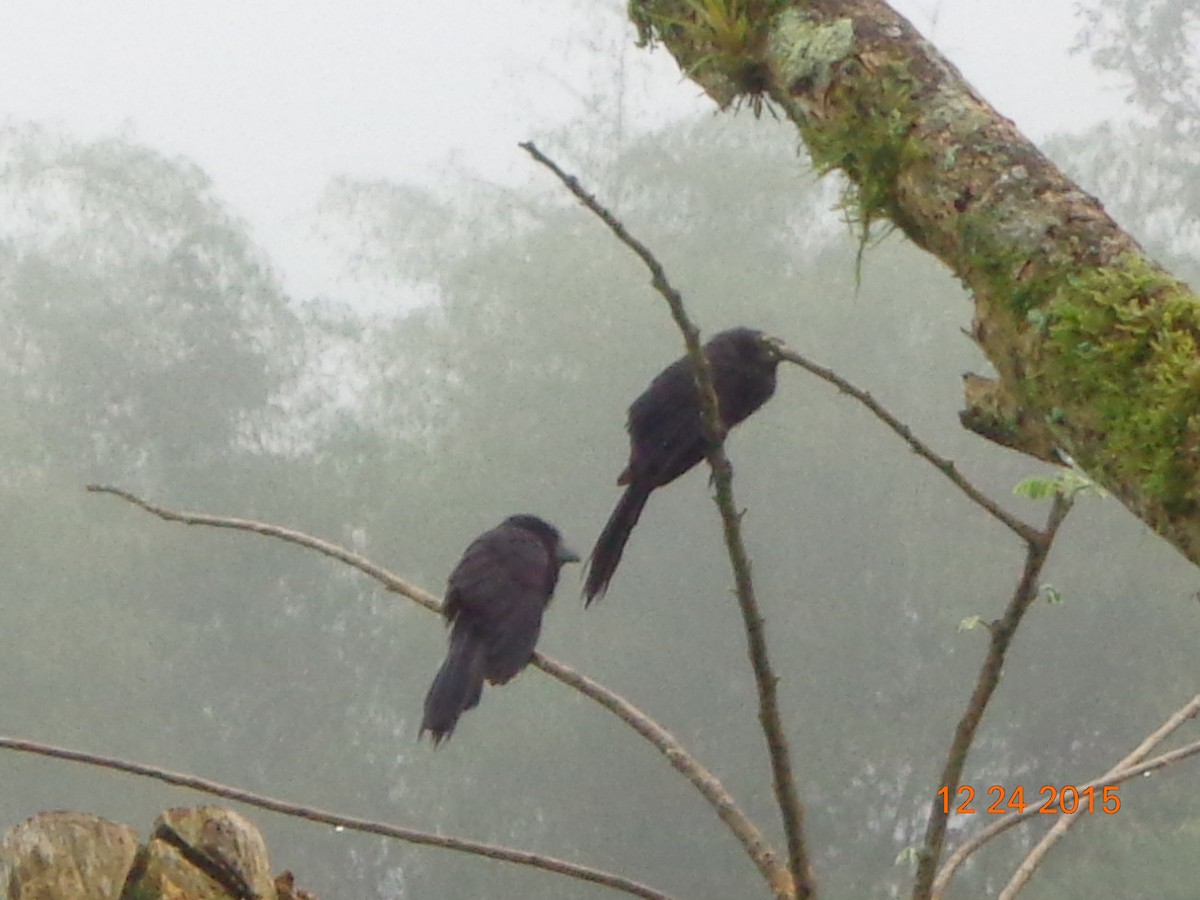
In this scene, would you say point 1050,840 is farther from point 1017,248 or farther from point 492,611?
point 1017,248

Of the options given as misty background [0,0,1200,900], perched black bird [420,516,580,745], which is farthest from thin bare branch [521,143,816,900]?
misty background [0,0,1200,900]

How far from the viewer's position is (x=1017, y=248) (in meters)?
0.77

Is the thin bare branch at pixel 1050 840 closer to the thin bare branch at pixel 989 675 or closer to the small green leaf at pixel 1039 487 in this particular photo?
the thin bare branch at pixel 989 675

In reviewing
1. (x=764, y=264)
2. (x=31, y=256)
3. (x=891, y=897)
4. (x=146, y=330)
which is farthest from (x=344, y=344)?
(x=891, y=897)

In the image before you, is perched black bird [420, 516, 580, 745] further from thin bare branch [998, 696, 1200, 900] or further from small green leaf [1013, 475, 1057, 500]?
small green leaf [1013, 475, 1057, 500]

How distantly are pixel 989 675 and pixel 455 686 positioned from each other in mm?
636

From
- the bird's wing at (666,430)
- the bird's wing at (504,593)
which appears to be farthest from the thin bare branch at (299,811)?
the bird's wing at (666,430)

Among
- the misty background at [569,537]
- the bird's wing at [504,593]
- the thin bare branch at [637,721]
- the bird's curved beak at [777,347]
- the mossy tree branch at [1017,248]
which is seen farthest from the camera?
the misty background at [569,537]

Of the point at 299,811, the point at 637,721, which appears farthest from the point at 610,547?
the point at 299,811

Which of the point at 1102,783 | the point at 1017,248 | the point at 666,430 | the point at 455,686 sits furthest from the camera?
the point at 666,430

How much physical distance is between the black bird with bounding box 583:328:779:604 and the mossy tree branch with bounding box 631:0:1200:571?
766 millimetres

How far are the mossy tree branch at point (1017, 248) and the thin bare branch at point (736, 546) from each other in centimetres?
16

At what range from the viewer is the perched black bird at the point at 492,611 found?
61.6 inches

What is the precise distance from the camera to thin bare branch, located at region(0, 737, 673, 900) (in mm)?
1030
